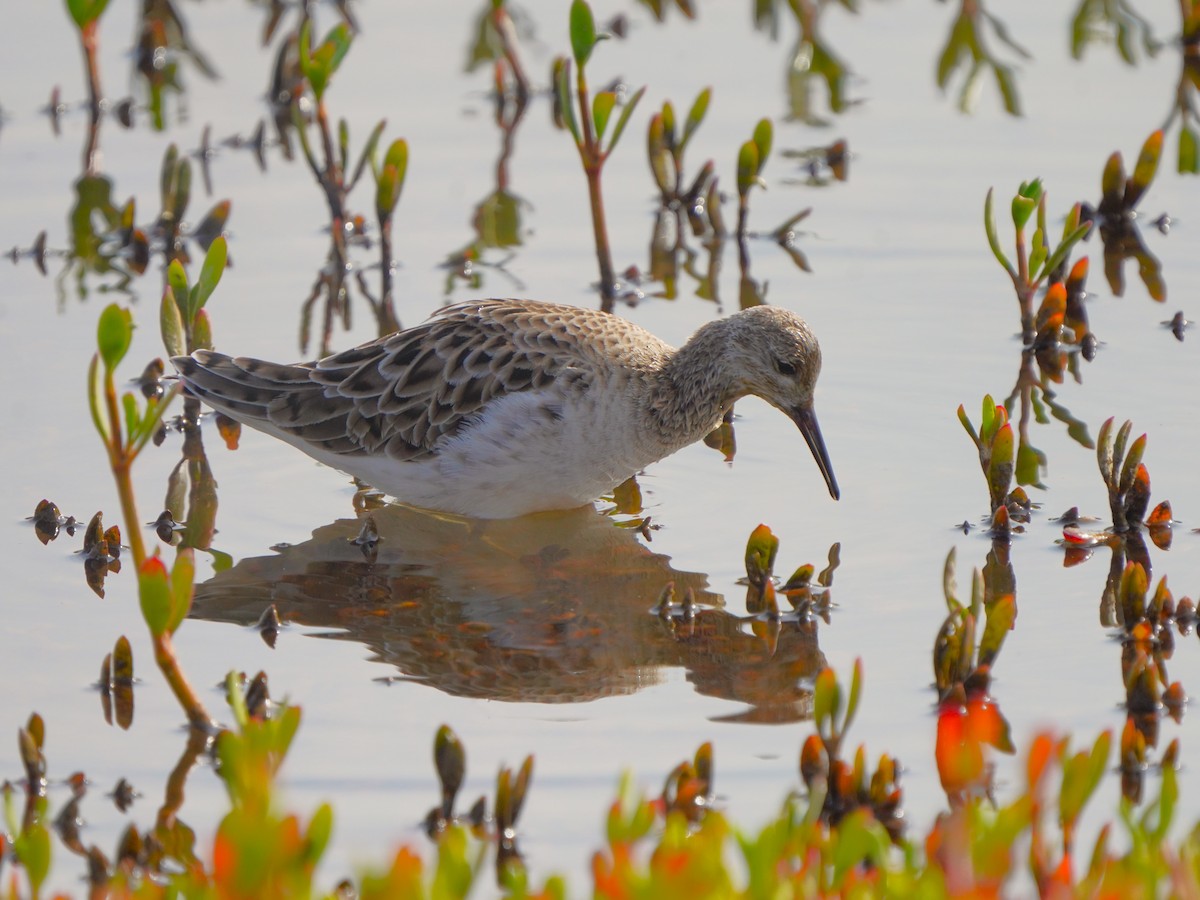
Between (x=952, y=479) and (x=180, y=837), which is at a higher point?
(x=952, y=479)

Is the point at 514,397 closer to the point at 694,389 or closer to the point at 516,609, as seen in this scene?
the point at 694,389

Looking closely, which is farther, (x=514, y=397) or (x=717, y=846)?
(x=514, y=397)

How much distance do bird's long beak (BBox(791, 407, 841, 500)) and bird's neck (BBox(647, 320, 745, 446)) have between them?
35 centimetres

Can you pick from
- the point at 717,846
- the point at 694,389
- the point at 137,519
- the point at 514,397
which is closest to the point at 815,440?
the point at 694,389

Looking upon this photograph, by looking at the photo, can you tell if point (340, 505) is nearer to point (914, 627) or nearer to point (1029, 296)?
point (914, 627)

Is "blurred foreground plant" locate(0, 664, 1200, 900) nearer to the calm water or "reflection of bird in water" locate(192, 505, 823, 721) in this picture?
the calm water

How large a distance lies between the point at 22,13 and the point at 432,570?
29.5 ft

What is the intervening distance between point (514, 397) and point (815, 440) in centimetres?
153

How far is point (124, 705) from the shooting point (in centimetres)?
697

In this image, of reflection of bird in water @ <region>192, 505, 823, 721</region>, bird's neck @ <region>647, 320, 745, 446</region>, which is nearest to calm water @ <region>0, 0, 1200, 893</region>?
reflection of bird in water @ <region>192, 505, 823, 721</region>

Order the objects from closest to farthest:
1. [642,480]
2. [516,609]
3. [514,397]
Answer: [516,609] < [514,397] < [642,480]

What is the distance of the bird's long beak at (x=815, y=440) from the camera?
8.67m

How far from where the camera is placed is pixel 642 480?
9.52 m

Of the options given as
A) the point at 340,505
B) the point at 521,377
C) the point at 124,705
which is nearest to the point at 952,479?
the point at 521,377
